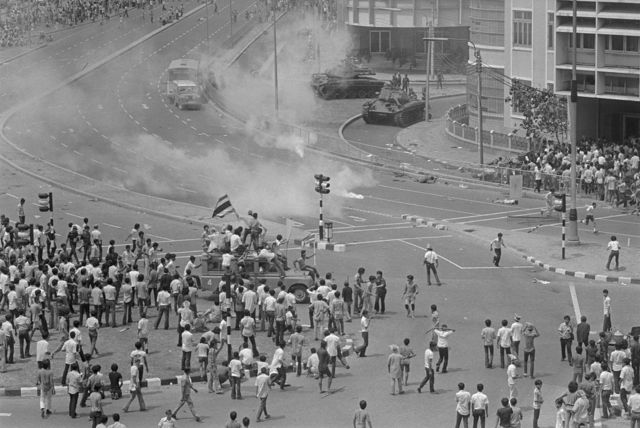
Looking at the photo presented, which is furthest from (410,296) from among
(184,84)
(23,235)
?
(184,84)

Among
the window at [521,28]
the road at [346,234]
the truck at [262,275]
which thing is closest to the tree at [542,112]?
the window at [521,28]

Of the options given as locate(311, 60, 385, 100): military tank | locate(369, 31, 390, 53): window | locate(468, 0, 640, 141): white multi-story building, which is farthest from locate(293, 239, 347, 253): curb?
locate(369, 31, 390, 53): window

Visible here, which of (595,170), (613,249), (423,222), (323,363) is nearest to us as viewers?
(323,363)

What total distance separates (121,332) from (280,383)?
7.07 m

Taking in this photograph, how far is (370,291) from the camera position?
A: 4294 centimetres

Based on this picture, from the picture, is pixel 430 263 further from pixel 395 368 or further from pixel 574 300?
pixel 395 368

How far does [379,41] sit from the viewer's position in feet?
387

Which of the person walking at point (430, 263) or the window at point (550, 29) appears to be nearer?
the person walking at point (430, 263)

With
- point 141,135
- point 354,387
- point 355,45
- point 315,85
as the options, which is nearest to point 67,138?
point 141,135

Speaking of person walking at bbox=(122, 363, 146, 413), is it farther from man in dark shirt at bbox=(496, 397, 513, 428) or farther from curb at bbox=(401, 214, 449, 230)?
curb at bbox=(401, 214, 449, 230)

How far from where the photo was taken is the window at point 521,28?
7600 cm

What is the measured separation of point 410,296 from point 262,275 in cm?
476

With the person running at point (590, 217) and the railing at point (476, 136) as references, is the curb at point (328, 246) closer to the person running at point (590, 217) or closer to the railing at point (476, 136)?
the person running at point (590, 217)

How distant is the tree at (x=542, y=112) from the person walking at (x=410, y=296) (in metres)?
27.7
